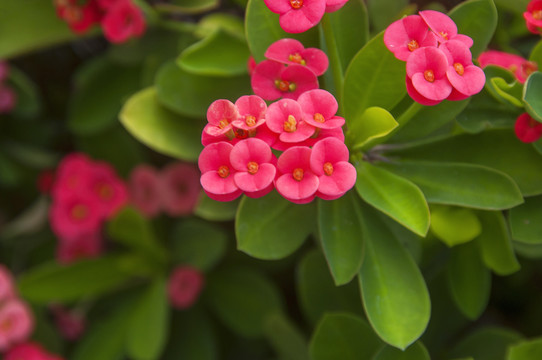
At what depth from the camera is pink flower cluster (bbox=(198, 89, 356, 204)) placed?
0.68 meters

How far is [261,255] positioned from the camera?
0.88 metres

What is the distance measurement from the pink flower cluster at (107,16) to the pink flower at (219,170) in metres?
0.66

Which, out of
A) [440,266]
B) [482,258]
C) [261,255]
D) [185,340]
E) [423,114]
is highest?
[423,114]

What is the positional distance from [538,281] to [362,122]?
1.12 metres

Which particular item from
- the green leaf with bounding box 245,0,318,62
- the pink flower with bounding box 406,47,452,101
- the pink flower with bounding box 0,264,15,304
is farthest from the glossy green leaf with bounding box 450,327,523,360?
the pink flower with bounding box 0,264,15,304

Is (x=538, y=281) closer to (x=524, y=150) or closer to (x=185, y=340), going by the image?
(x=524, y=150)

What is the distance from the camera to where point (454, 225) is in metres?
0.92

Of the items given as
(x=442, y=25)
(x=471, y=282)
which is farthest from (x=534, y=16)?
(x=471, y=282)

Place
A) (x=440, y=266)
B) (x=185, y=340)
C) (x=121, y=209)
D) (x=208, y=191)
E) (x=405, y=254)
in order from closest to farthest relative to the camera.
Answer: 1. (x=208, y=191)
2. (x=405, y=254)
3. (x=440, y=266)
4. (x=121, y=209)
5. (x=185, y=340)

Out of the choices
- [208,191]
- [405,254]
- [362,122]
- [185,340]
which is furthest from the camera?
[185,340]

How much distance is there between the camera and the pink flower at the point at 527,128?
2.77 ft

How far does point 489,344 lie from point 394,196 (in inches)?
21.8

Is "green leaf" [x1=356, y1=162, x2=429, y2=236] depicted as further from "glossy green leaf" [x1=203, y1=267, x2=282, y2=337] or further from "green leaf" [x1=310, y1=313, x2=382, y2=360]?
"glossy green leaf" [x1=203, y1=267, x2=282, y2=337]

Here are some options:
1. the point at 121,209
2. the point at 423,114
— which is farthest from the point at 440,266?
the point at 121,209
